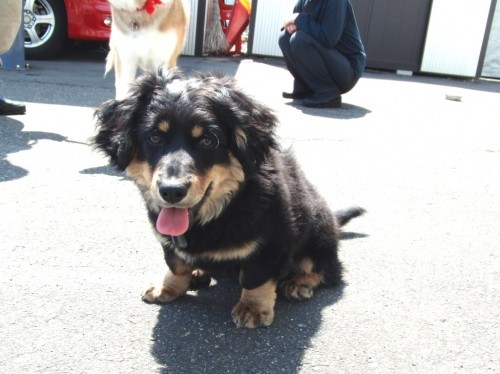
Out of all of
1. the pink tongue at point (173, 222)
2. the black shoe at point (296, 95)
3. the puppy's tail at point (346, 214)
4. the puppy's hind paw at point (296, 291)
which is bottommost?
the puppy's hind paw at point (296, 291)

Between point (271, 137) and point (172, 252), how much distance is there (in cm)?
72

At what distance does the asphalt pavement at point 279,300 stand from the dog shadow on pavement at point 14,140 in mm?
18

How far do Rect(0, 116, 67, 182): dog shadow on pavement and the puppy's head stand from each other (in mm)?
2037

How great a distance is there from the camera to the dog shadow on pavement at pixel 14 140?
13.8 feet

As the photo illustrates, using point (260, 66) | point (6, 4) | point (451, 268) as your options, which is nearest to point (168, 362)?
point (451, 268)

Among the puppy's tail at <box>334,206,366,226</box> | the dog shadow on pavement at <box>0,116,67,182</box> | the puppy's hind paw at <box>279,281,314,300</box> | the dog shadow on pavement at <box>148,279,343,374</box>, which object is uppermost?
the puppy's tail at <box>334,206,366,226</box>

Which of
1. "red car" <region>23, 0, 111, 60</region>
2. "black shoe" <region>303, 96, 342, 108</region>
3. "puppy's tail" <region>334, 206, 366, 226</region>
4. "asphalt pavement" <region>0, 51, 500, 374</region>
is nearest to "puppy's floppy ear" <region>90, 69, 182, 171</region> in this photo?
"asphalt pavement" <region>0, 51, 500, 374</region>

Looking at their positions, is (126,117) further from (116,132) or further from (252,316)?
(252,316)

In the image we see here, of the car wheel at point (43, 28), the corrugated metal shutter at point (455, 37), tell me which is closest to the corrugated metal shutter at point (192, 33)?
the car wheel at point (43, 28)

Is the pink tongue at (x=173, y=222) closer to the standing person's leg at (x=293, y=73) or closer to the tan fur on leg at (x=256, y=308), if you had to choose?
the tan fur on leg at (x=256, y=308)

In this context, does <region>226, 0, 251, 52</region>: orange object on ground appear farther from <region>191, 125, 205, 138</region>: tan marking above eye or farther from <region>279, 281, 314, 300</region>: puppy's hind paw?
<region>191, 125, 205, 138</region>: tan marking above eye

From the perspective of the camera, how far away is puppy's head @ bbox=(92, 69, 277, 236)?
227 cm

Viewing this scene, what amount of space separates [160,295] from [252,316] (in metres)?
0.49

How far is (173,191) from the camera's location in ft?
7.02
